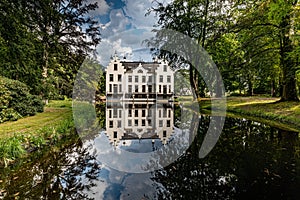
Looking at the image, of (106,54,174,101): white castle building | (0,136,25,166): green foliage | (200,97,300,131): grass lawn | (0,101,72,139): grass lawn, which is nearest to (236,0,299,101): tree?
(200,97,300,131): grass lawn

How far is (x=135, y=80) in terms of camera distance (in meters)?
29.0

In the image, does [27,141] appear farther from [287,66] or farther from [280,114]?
[287,66]

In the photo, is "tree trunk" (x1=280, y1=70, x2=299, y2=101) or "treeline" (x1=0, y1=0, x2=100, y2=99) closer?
"treeline" (x1=0, y1=0, x2=100, y2=99)

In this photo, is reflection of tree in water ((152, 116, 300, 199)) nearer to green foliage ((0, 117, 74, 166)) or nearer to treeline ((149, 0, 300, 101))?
green foliage ((0, 117, 74, 166))

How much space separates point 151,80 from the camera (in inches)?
1157

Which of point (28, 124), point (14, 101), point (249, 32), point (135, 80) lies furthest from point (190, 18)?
point (28, 124)

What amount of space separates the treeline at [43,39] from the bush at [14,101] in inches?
20.8

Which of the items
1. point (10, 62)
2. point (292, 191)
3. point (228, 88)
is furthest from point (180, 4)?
point (292, 191)

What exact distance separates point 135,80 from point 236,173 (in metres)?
25.5

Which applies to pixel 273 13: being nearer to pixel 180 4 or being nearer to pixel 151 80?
pixel 180 4

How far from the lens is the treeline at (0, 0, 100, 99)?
299 inches

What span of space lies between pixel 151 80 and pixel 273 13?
19.7m

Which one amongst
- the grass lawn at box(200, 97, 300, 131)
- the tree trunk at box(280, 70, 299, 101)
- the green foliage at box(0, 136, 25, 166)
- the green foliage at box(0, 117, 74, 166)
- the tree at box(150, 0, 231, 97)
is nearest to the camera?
the green foliage at box(0, 136, 25, 166)

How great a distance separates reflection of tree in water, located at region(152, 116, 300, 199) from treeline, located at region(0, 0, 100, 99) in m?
6.79
